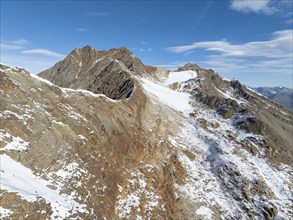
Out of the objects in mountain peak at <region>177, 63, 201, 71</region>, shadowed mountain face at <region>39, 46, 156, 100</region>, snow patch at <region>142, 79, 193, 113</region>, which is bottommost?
snow patch at <region>142, 79, 193, 113</region>

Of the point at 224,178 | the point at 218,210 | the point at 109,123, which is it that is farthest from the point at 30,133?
the point at 224,178

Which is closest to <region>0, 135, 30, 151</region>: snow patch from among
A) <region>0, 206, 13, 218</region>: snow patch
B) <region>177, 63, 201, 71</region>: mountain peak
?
<region>0, 206, 13, 218</region>: snow patch

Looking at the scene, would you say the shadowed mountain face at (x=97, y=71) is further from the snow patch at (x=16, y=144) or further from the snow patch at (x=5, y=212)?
the snow patch at (x=5, y=212)

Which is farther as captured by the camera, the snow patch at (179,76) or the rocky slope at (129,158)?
the snow patch at (179,76)

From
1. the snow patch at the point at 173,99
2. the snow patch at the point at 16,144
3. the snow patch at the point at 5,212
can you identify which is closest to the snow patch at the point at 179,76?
the snow patch at the point at 173,99

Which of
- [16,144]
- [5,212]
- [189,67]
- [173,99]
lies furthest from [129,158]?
[189,67]

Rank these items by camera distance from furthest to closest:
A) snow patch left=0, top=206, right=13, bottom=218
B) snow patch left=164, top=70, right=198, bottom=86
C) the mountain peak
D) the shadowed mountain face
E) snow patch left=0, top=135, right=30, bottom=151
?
the mountain peak < snow patch left=164, top=70, right=198, bottom=86 < the shadowed mountain face < snow patch left=0, top=135, right=30, bottom=151 < snow patch left=0, top=206, right=13, bottom=218

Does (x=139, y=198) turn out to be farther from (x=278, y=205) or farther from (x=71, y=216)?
(x=278, y=205)

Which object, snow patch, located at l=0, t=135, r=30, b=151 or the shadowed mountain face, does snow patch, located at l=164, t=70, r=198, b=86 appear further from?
snow patch, located at l=0, t=135, r=30, b=151
